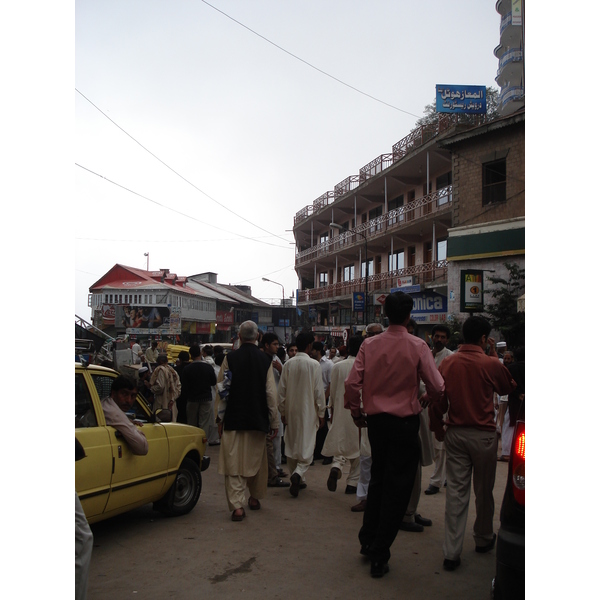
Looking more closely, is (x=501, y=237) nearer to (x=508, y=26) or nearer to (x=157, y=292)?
(x=508, y=26)

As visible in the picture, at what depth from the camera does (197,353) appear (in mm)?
10938

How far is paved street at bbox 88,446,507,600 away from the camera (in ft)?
13.4

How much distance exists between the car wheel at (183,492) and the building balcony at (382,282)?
21516 millimetres

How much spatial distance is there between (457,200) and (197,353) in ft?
51.1

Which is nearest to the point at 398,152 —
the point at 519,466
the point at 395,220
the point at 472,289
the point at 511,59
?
the point at 395,220

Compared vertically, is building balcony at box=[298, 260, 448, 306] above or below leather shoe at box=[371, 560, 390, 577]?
above

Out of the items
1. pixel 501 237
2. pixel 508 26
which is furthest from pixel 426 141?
pixel 501 237

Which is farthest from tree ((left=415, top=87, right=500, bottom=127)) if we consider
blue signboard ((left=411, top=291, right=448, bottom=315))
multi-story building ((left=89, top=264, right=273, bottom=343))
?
multi-story building ((left=89, top=264, right=273, bottom=343))

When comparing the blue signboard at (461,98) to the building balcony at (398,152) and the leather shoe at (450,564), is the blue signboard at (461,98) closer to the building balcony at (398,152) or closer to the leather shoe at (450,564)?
the building balcony at (398,152)

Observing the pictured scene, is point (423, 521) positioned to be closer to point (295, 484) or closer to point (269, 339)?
point (295, 484)

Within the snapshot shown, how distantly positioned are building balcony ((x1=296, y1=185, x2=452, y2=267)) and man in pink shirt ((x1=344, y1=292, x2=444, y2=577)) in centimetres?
2350

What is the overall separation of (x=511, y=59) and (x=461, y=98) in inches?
138

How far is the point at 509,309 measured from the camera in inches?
774

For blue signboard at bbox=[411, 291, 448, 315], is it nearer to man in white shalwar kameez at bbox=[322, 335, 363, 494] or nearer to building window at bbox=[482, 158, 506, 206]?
building window at bbox=[482, 158, 506, 206]
